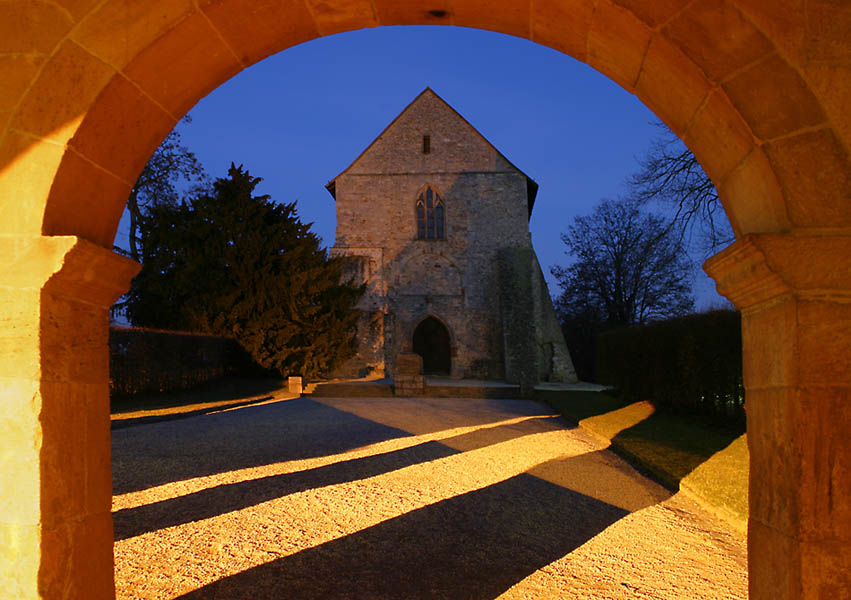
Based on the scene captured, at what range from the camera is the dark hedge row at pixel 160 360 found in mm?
12953

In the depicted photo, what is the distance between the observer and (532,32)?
2.66 metres

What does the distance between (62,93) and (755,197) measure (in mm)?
2925

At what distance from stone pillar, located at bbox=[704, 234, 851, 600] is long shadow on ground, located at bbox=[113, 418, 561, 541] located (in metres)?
4.30

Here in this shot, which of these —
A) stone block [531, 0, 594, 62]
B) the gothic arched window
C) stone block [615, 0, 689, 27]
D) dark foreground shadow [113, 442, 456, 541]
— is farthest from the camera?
the gothic arched window

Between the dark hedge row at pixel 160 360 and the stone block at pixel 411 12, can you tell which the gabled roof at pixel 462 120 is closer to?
the dark hedge row at pixel 160 360

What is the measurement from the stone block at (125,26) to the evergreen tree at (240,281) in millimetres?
15300

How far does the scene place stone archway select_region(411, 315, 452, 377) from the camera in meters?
26.0

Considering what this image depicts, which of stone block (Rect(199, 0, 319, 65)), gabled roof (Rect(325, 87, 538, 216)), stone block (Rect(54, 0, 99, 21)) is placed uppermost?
gabled roof (Rect(325, 87, 538, 216))

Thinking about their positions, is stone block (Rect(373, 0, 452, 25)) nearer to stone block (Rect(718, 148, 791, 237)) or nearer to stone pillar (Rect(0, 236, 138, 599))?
stone block (Rect(718, 148, 791, 237))

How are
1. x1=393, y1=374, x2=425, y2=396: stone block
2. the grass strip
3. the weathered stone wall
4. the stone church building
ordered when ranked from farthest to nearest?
1. the weathered stone wall
2. the stone church building
3. x1=393, y1=374, x2=425, y2=396: stone block
4. the grass strip

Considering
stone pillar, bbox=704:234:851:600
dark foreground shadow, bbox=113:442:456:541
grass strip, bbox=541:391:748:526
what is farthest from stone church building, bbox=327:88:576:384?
stone pillar, bbox=704:234:851:600

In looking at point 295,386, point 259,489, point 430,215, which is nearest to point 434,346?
point 430,215

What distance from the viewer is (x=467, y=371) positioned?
2397cm

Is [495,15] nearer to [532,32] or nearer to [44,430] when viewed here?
[532,32]
